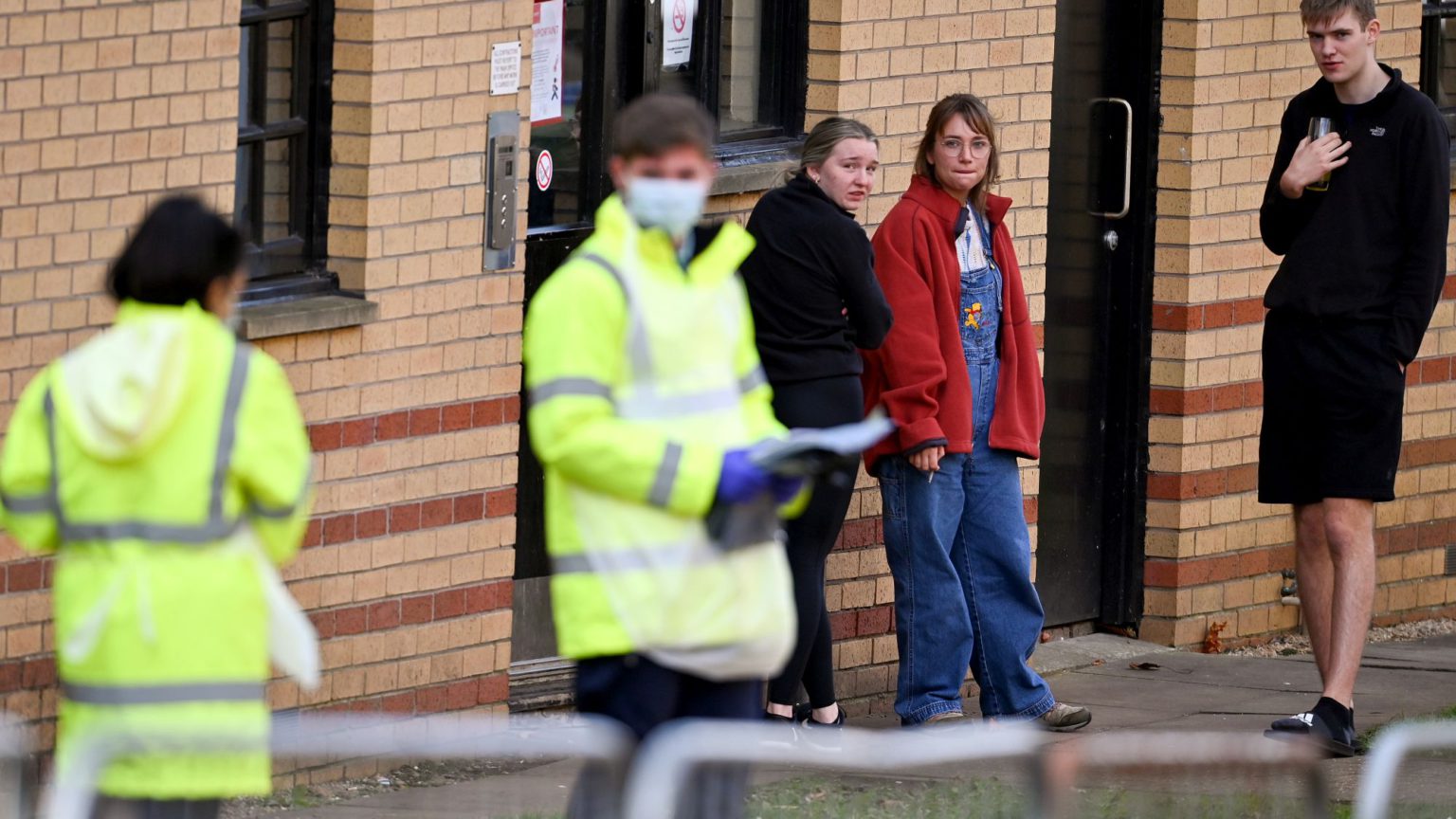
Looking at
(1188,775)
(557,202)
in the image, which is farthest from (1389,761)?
(557,202)

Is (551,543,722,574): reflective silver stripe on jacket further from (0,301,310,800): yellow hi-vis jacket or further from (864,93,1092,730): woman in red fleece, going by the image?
(864,93,1092,730): woman in red fleece

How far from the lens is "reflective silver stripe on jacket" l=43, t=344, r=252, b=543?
4.24 meters

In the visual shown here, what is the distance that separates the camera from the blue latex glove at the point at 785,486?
459 centimetres

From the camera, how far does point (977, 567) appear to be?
7.77 meters

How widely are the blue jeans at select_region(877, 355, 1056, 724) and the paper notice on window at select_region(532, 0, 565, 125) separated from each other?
149cm

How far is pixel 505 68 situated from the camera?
725cm

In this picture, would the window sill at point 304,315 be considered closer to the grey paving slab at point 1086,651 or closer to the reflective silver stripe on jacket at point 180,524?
the reflective silver stripe on jacket at point 180,524

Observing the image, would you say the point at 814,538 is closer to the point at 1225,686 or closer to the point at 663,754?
the point at 1225,686

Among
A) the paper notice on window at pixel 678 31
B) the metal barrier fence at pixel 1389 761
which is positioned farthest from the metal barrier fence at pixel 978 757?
the paper notice on window at pixel 678 31

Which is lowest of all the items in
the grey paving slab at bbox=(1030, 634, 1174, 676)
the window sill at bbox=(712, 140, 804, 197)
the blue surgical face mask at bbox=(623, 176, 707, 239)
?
the grey paving slab at bbox=(1030, 634, 1174, 676)

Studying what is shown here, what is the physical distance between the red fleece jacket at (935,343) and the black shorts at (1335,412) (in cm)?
77

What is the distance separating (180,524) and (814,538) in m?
3.33

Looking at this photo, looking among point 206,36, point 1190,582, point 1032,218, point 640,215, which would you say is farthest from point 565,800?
point 1190,582

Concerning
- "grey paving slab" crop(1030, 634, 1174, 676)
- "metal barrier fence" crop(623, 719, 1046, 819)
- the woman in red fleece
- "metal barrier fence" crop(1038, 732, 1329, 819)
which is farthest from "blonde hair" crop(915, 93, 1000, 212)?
"metal barrier fence" crop(623, 719, 1046, 819)
